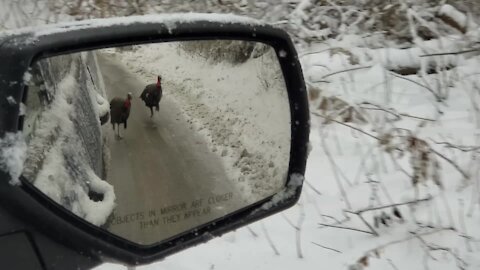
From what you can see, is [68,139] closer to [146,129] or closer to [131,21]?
[146,129]

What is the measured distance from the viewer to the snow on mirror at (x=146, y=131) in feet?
4.14

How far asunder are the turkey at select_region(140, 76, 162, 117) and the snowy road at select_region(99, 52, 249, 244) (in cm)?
1

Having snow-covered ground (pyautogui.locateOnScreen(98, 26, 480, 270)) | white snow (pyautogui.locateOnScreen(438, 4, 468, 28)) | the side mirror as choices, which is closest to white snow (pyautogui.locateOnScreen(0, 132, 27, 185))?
the side mirror

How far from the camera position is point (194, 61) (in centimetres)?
163

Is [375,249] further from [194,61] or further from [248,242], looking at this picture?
[194,61]

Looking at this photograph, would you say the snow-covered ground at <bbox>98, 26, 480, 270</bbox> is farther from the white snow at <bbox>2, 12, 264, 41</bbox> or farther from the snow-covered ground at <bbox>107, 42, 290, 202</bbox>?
the white snow at <bbox>2, 12, 264, 41</bbox>

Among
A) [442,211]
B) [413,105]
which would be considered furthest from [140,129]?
[413,105]

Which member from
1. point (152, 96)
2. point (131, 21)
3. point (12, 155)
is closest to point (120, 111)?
point (152, 96)

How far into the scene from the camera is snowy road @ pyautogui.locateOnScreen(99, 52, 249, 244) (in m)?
1.35

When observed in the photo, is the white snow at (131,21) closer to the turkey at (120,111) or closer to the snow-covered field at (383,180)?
the turkey at (120,111)

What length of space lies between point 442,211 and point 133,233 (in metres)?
2.22

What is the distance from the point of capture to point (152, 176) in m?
1.42

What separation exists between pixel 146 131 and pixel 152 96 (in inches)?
3.7

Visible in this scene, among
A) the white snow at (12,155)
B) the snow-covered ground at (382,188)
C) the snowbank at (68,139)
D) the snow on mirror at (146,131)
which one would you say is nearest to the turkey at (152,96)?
the snow on mirror at (146,131)
